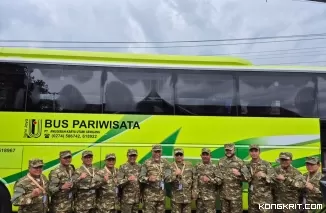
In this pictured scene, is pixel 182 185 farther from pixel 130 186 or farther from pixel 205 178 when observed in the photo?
pixel 130 186

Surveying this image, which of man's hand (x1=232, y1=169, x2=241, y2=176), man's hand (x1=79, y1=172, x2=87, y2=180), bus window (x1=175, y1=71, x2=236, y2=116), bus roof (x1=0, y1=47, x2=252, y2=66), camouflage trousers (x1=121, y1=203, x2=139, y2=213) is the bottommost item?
camouflage trousers (x1=121, y1=203, x2=139, y2=213)

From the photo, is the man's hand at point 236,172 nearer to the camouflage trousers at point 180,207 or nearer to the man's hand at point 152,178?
the camouflage trousers at point 180,207

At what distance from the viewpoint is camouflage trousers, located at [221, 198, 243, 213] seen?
709 cm

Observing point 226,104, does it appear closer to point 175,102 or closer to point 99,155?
point 175,102

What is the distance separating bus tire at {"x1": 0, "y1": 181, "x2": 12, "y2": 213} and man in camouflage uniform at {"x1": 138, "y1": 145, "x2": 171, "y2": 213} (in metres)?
2.98

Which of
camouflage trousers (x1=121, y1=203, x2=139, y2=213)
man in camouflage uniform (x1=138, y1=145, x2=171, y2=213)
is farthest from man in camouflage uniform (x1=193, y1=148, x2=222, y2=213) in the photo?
camouflage trousers (x1=121, y1=203, x2=139, y2=213)

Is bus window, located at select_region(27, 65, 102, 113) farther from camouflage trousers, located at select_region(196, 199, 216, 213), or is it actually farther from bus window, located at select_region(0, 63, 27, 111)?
camouflage trousers, located at select_region(196, 199, 216, 213)

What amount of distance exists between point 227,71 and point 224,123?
1.28m

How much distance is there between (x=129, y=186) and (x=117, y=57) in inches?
121

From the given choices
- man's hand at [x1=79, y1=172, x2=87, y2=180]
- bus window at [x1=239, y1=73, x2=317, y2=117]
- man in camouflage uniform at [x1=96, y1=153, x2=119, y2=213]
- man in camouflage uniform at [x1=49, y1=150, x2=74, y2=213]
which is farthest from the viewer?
bus window at [x1=239, y1=73, x2=317, y2=117]

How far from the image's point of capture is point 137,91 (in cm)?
795

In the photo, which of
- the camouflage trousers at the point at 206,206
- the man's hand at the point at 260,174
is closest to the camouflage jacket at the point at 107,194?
the camouflage trousers at the point at 206,206

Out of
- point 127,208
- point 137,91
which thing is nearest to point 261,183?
point 127,208

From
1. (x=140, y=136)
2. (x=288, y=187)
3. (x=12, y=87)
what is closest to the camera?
(x=288, y=187)
